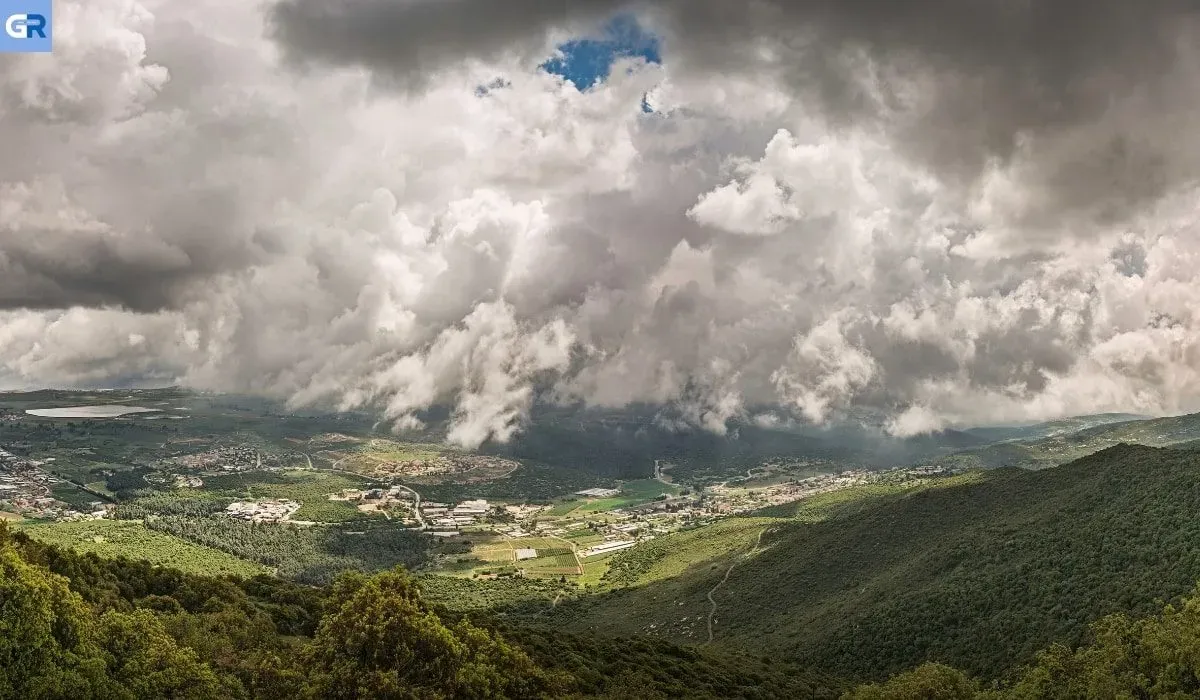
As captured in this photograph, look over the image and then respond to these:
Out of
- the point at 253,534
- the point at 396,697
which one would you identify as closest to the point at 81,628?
the point at 396,697

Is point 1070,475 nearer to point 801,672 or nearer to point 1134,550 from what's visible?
point 1134,550

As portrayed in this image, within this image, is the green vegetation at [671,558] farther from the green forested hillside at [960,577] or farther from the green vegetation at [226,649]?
the green vegetation at [226,649]

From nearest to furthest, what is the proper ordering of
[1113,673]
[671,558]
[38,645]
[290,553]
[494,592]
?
[38,645]
[1113,673]
[494,592]
[671,558]
[290,553]

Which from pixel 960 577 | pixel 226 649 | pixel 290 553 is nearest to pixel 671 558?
pixel 960 577

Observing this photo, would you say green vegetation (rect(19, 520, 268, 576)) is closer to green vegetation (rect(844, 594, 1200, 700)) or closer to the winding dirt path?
the winding dirt path

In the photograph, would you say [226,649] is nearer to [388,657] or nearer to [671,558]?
[388,657]
